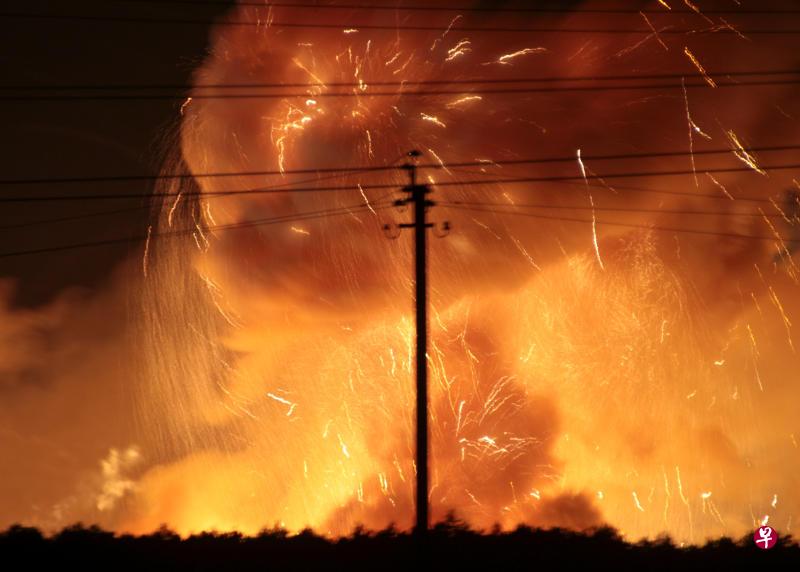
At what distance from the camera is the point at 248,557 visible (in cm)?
2409

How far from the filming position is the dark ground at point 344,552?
78.3 ft

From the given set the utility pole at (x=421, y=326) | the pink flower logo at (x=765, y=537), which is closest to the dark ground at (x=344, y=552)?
the pink flower logo at (x=765, y=537)

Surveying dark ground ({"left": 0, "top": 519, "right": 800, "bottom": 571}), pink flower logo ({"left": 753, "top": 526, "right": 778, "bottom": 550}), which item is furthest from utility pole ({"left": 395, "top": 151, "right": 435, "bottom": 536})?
pink flower logo ({"left": 753, "top": 526, "right": 778, "bottom": 550})

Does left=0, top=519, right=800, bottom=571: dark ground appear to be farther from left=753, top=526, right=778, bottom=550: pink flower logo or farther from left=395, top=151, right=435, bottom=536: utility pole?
left=395, top=151, right=435, bottom=536: utility pole

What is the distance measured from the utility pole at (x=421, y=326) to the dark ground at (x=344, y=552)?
3.77 metres

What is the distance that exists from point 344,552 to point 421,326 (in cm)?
652

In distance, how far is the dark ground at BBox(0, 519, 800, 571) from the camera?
78.3 feet

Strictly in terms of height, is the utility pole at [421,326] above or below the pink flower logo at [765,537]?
above

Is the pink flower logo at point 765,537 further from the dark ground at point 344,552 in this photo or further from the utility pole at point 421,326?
the utility pole at point 421,326

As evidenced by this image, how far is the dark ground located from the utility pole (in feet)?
12.4

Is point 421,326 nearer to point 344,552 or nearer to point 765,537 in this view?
point 344,552

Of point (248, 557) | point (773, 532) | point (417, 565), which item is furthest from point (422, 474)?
point (773, 532)

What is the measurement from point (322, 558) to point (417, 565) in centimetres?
475

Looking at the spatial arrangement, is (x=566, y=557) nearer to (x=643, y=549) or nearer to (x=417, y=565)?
(x=643, y=549)
